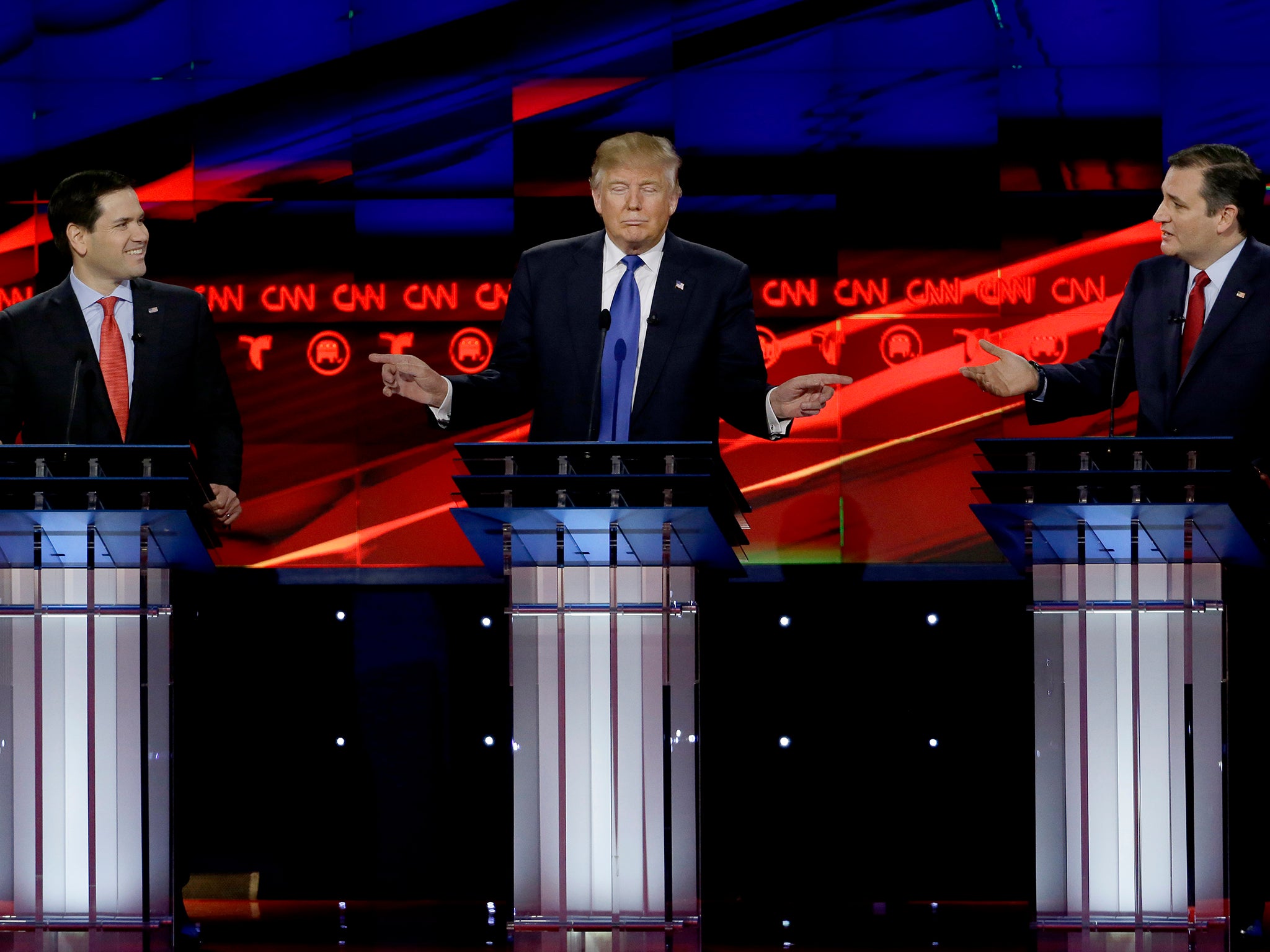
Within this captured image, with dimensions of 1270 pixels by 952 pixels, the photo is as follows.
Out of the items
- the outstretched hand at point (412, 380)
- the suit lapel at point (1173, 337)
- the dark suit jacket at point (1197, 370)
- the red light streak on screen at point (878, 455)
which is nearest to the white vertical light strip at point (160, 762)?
the outstretched hand at point (412, 380)

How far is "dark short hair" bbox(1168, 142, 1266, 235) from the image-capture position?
11.6 feet

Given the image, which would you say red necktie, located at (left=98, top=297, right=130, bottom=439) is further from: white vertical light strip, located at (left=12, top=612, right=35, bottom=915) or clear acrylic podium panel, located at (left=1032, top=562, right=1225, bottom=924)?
clear acrylic podium panel, located at (left=1032, top=562, right=1225, bottom=924)

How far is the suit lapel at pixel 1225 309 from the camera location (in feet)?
11.5

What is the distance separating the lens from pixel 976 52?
5805mm

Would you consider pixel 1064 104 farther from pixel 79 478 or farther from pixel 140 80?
pixel 79 478

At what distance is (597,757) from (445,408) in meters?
0.84

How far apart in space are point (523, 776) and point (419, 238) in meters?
3.44

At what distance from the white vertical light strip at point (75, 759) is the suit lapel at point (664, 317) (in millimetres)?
1233

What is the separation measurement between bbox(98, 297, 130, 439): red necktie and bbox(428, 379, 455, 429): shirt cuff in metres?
0.80

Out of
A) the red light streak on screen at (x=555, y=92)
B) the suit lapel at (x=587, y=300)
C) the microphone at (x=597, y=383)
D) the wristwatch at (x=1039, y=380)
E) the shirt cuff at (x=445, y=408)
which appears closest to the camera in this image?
the microphone at (x=597, y=383)

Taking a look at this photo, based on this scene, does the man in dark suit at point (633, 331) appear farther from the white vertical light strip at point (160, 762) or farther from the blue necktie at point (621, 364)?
the white vertical light strip at point (160, 762)

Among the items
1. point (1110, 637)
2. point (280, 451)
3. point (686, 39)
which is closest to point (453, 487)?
point (280, 451)

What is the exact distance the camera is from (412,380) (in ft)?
10.5

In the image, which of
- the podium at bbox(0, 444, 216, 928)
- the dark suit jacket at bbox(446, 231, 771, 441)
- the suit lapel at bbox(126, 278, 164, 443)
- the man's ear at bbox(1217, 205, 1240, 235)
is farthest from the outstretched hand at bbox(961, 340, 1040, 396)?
the suit lapel at bbox(126, 278, 164, 443)
